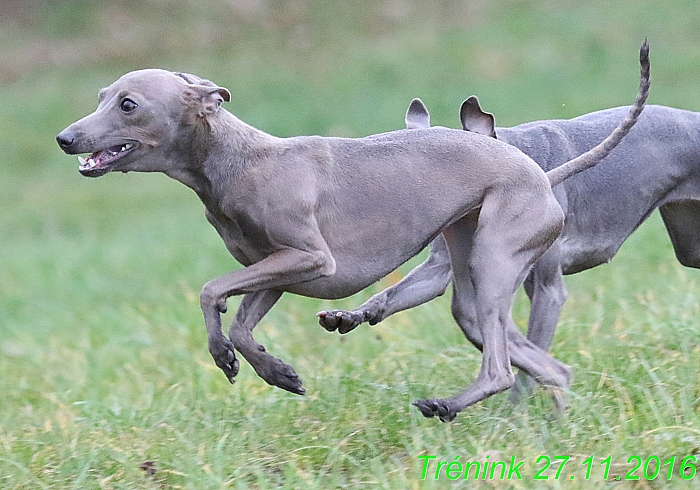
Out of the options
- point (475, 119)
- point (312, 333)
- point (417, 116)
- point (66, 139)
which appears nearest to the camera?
point (66, 139)

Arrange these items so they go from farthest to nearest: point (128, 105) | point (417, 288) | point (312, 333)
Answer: point (312, 333), point (417, 288), point (128, 105)

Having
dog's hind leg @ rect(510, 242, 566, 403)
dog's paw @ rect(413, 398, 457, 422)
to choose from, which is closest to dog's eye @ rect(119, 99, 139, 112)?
dog's paw @ rect(413, 398, 457, 422)

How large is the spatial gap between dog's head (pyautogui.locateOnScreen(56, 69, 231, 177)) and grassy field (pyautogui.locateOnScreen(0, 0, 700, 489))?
3.82ft

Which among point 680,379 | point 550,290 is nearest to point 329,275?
point 550,290

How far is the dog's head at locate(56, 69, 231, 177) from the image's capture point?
14.5 feet

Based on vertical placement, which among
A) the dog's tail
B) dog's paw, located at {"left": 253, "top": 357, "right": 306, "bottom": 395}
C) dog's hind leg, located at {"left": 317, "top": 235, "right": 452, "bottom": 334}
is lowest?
dog's paw, located at {"left": 253, "top": 357, "right": 306, "bottom": 395}

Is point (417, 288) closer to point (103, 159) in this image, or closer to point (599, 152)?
point (599, 152)

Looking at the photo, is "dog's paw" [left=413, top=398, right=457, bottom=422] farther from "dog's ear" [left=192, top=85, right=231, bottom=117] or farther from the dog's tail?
"dog's ear" [left=192, top=85, right=231, bottom=117]

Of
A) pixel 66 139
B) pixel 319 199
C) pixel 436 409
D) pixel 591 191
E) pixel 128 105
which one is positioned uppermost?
pixel 128 105

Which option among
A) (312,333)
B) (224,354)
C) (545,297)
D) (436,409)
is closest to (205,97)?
(224,354)

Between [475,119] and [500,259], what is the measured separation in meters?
0.86

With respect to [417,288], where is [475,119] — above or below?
above

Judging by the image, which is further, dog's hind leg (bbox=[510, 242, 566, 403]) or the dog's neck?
dog's hind leg (bbox=[510, 242, 566, 403])

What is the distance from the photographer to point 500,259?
15.1 ft
